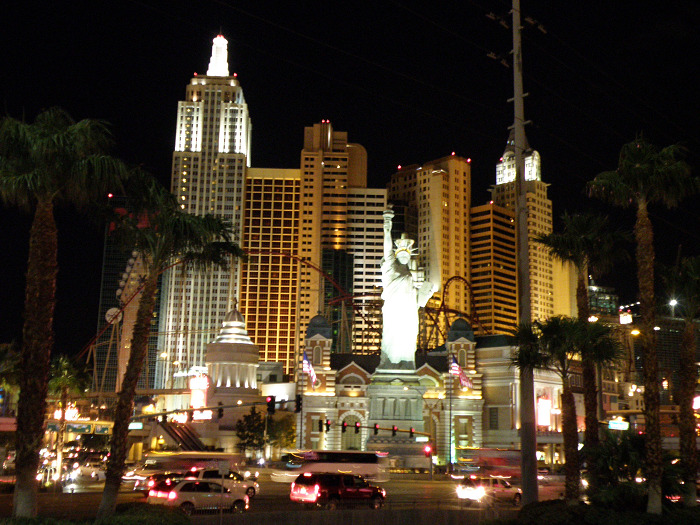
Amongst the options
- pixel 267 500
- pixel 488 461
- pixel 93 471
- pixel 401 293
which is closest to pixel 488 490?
pixel 267 500

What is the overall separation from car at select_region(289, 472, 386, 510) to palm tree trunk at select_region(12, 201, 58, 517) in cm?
1274

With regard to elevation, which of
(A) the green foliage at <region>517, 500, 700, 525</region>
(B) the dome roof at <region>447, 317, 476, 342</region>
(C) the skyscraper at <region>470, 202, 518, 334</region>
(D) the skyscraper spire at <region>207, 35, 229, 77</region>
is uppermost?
(D) the skyscraper spire at <region>207, 35, 229, 77</region>

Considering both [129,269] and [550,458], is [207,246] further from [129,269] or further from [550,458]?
[129,269]

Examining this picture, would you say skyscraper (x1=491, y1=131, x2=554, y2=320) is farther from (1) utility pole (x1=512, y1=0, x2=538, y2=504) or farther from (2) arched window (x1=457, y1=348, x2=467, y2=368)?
(1) utility pole (x1=512, y1=0, x2=538, y2=504)

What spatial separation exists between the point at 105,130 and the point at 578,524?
17.1 meters

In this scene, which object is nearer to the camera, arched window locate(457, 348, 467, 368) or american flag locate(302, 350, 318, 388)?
american flag locate(302, 350, 318, 388)

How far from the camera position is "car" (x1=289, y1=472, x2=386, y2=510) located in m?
31.7

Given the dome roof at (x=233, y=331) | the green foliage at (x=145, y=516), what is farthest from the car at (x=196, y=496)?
the dome roof at (x=233, y=331)

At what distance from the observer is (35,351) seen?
2231 centimetres

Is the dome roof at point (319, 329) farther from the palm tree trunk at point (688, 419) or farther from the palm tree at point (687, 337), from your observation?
the palm tree trunk at point (688, 419)

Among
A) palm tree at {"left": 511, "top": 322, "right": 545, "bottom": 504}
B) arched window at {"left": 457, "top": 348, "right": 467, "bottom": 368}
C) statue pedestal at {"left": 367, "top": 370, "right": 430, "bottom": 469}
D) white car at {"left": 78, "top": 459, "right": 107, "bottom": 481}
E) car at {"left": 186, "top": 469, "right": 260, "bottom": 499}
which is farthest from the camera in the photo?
arched window at {"left": 457, "top": 348, "right": 467, "bottom": 368}

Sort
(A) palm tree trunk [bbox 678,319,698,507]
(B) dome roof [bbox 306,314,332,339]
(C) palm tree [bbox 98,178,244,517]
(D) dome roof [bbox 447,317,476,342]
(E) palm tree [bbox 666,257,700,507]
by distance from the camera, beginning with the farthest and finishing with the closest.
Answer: (D) dome roof [bbox 447,317,476,342] → (B) dome roof [bbox 306,314,332,339] → (E) palm tree [bbox 666,257,700,507] → (C) palm tree [bbox 98,178,244,517] → (A) palm tree trunk [bbox 678,319,698,507]

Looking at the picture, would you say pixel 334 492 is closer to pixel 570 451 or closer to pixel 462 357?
pixel 570 451

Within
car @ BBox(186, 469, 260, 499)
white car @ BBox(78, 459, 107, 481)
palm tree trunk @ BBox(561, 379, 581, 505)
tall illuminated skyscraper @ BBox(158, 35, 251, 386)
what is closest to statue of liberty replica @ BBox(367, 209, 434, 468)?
white car @ BBox(78, 459, 107, 481)
